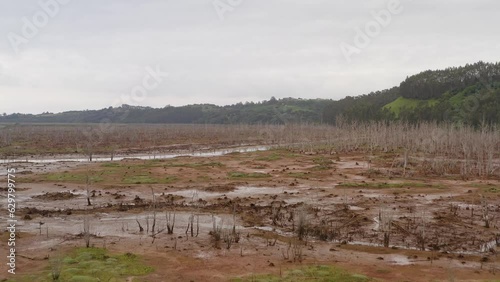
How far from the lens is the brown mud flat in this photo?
15.1 meters

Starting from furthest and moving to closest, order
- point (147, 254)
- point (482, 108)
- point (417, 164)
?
1. point (482, 108)
2. point (417, 164)
3. point (147, 254)

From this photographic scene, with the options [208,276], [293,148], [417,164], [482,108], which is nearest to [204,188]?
[208,276]

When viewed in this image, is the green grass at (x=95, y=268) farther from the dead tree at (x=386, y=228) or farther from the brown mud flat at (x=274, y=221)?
the dead tree at (x=386, y=228)

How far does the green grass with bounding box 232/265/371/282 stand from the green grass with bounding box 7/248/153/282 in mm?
3584

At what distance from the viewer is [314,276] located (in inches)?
539

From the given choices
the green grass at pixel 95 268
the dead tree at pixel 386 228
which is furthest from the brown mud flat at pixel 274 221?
the green grass at pixel 95 268

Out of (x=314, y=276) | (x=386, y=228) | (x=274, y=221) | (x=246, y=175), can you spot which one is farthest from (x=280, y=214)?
(x=246, y=175)

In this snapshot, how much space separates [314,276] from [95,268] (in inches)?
280

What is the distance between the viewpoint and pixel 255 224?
2102 centimetres

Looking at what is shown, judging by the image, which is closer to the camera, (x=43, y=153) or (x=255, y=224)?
(x=255, y=224)

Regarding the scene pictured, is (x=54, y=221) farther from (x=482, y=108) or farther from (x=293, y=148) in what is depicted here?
(x=482, y=108)

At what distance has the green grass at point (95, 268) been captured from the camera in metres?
13.2

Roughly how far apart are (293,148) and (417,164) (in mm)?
25310

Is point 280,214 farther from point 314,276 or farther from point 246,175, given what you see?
point 246,175
